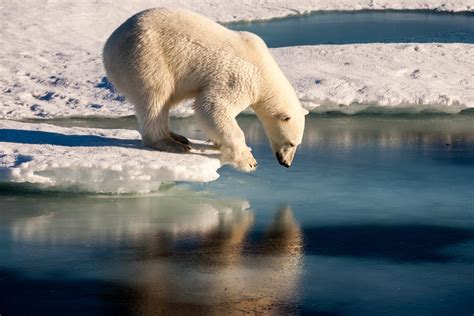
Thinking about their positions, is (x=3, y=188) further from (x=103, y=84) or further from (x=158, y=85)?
(x=103, y=84)

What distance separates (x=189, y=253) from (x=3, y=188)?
1.92 m

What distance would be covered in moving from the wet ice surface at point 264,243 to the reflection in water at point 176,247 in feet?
0.04

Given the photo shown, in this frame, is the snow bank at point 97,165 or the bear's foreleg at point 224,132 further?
the bear's foreleg at point 224,132

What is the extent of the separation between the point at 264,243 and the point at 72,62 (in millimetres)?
6435

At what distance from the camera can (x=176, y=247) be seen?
5.96 m

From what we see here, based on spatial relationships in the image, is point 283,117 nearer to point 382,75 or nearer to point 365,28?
point 382,75

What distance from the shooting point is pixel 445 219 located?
6797mm

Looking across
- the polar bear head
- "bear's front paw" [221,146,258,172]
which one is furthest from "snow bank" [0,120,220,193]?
the polar bear head

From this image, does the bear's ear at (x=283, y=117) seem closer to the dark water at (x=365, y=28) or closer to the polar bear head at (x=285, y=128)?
the polar bear head at (x=285, y=128)

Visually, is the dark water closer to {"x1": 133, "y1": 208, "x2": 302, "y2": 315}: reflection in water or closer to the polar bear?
the polar bear

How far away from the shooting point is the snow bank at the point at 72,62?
33.7 ft

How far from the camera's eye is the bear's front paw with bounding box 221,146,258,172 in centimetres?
715

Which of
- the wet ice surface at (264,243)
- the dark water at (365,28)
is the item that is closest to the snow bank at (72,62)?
the wet ice surface at (264,243)

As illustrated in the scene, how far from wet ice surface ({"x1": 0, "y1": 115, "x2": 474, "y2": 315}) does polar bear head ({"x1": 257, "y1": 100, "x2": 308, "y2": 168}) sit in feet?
0.94
